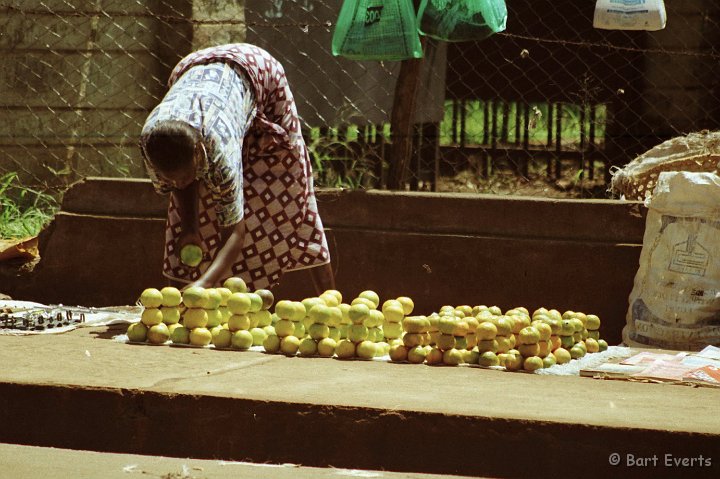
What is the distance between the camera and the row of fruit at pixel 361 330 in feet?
13.9

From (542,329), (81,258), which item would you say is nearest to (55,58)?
(81,258)

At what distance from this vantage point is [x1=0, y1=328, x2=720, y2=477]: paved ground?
3.18 m

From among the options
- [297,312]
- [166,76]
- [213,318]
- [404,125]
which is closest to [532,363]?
[297,312]

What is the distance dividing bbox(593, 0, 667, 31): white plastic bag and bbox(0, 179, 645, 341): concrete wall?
899 mm

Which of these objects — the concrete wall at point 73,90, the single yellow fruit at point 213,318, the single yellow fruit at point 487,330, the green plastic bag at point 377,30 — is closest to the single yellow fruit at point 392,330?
the single yellow fruit at point 487,330

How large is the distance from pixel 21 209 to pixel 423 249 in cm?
294

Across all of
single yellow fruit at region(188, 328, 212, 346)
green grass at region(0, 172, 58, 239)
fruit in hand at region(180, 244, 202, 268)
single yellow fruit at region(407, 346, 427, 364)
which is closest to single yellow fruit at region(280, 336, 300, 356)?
single yellow fruit at region(188, 328, 212, 346)

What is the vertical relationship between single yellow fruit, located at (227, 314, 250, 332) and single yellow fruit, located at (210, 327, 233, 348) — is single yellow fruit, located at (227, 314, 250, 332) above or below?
above

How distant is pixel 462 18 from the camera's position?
572 cm

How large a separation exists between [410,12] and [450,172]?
5.23 metres

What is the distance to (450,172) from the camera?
10.9 m

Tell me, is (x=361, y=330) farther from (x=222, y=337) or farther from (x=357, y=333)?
(x=222, y=337)

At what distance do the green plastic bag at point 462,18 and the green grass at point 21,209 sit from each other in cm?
273

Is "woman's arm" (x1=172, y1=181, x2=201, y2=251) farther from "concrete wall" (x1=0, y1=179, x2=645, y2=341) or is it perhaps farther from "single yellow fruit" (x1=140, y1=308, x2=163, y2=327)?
"concrete wall" (x1=0, y1=179, x2=645, y2=341)
